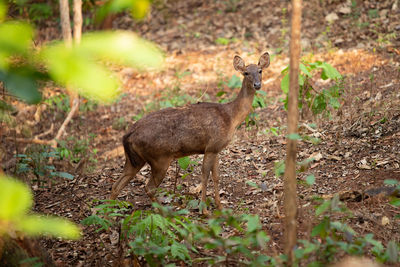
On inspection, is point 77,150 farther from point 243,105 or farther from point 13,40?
point 13,40

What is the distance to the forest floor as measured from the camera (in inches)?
224

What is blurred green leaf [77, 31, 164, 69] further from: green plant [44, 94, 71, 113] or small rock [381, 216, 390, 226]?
green plant [44, 94, 71, 113]

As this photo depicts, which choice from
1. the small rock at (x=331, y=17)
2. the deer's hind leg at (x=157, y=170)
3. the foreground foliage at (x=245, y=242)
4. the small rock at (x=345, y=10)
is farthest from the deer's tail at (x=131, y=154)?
the small rock at (x=345, y=10)

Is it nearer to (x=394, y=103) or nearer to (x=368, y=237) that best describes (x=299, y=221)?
(x=368, y=237)

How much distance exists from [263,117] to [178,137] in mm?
4295

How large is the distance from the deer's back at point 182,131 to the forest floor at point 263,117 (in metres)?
0.50

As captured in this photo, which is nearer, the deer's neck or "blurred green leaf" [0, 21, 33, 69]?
"blurred green leaf" [0, 21, 33, 69]

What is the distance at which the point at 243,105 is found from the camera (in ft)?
22.9

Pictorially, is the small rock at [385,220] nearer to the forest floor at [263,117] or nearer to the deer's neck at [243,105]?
the forest floor at [263,117]

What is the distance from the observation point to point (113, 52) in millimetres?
1585

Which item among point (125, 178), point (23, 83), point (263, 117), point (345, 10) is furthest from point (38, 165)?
point (345, 10)

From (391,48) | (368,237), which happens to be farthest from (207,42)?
(368,237)

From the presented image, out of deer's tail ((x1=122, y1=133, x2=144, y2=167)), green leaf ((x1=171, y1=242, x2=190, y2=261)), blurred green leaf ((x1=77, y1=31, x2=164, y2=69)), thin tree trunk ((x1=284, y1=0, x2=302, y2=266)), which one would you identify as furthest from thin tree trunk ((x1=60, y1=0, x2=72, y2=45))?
blurred green leaf ((x1=77, y1=31, x2=164, y2=69))

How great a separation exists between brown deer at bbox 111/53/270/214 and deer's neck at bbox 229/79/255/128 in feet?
0.05
